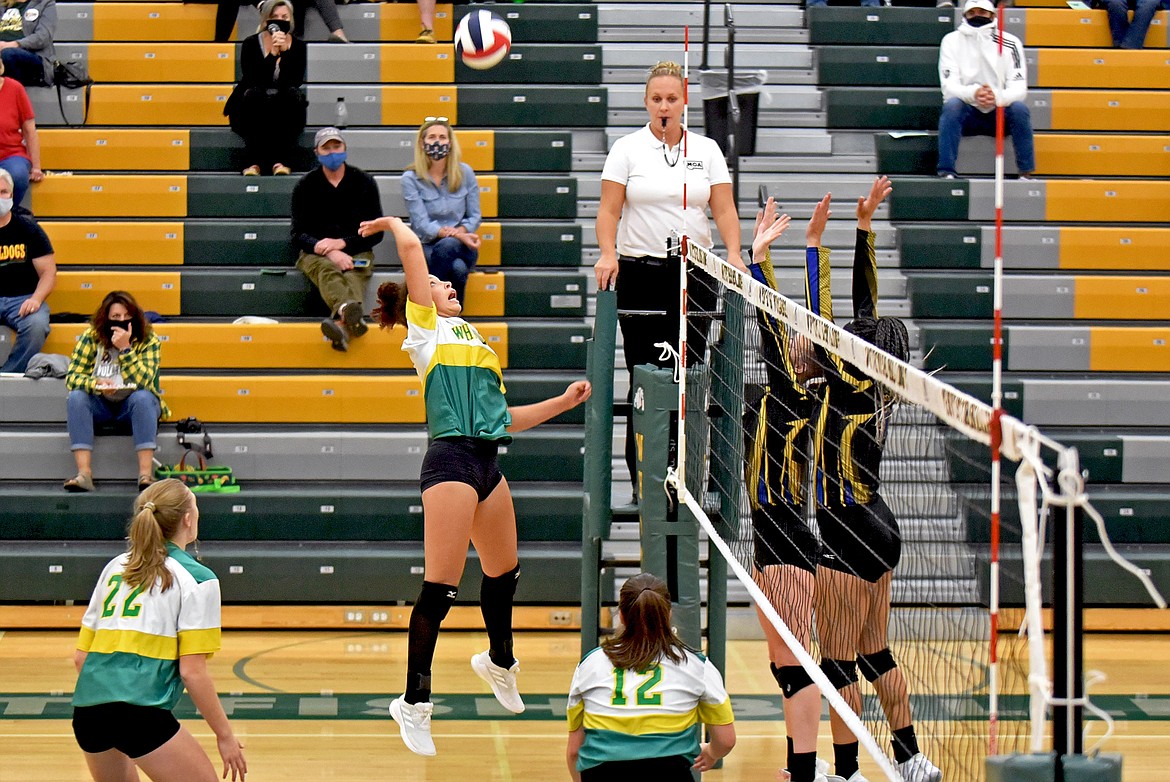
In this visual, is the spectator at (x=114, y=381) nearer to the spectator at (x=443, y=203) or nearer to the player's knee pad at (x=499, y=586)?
the spectator at (x=443, y=203)

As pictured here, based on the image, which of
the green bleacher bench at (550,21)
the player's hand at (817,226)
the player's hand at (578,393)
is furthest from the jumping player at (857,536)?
the green bleacher bench at (550,21)

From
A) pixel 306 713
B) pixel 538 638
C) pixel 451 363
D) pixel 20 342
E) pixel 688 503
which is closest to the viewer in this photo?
pixel 688 503

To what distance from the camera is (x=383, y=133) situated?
11.3 meters

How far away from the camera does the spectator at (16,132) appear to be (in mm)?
10703

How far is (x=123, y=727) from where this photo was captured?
4570mm

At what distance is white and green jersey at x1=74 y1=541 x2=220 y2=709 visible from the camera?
4.57m

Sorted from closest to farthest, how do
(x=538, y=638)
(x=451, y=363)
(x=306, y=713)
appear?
(x=451, y=363), (x=306, y=713), (x=538, y=638)

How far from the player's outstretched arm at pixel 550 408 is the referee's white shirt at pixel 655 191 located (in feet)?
2.93

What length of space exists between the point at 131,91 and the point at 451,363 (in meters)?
6.95

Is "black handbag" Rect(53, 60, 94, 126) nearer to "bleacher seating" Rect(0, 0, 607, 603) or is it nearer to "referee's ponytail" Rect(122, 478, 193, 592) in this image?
"bleacher seating" Rect(0, 0, 607, 603)

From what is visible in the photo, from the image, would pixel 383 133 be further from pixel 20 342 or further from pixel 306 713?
pixel 306 713

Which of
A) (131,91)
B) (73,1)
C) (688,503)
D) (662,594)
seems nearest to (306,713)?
(688,503)

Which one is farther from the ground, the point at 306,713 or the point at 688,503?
the point at 688,503

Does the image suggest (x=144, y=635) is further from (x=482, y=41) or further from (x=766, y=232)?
(x=482, y=41)
